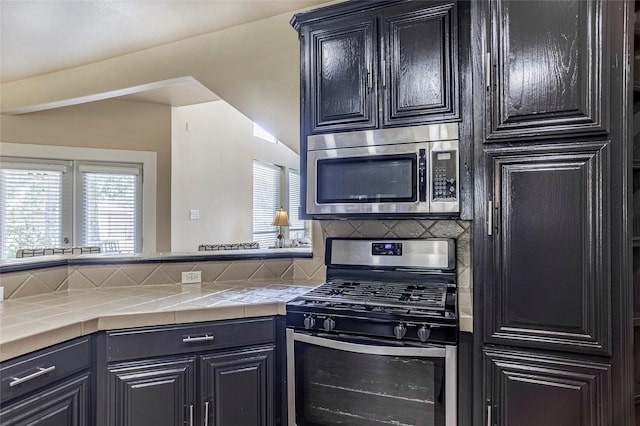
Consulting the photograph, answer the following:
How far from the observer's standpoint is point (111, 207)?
15.8 ft

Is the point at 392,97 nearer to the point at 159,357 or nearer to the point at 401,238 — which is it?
the point at 401,238

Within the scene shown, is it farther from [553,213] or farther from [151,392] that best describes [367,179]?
[151,392]

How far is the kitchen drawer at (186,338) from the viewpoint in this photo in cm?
159

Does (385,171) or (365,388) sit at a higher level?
(385,171)

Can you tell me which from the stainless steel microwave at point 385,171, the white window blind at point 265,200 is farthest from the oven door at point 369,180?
the white window blind at point 265,200

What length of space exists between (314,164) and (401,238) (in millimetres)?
631

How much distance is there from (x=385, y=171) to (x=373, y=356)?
867mm

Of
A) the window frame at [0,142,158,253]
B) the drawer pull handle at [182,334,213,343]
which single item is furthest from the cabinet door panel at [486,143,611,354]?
the window frame at [0,142,158,253]

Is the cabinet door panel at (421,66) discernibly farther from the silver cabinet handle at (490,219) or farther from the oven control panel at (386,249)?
the oven control panel at (386,249)

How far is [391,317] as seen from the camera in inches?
62.6

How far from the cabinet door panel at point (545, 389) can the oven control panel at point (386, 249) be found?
0.69 meters

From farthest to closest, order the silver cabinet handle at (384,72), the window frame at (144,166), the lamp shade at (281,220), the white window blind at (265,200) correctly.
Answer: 1. the white window blind at (265,200)
2. the lamp shade at (281,220)
3. the window frame at (144,166)
4. the silver cabinet handle at (384,72)

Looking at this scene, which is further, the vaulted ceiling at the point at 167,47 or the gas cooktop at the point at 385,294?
the vaulted ceiling at the point at 167,47

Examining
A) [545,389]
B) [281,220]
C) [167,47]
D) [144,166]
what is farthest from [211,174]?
[545,389]
